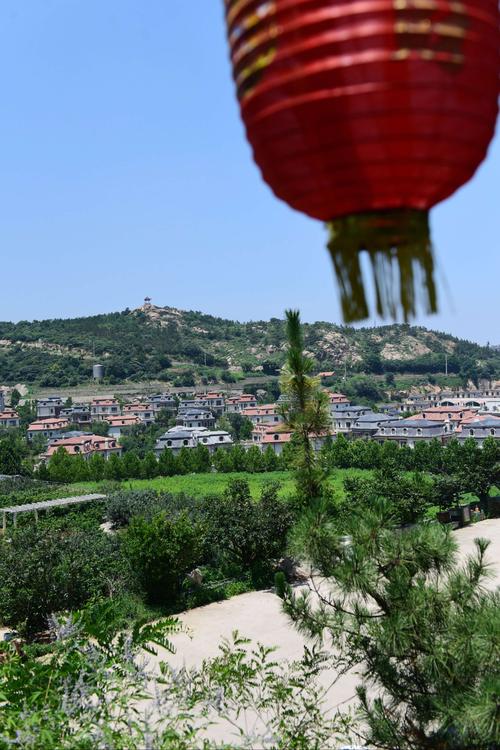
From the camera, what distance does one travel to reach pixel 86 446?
40688 mm

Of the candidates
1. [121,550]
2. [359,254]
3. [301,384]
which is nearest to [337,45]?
[359,254]

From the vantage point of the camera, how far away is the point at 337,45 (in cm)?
113

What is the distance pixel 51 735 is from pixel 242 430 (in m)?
45.5

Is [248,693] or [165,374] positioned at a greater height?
[165,374]

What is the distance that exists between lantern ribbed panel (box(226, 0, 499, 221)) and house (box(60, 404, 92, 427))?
2115 inches

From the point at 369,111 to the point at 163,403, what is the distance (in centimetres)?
5759

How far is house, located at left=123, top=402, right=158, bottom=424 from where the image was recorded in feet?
179

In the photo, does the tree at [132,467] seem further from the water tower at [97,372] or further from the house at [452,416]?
the water tower at [97,372]

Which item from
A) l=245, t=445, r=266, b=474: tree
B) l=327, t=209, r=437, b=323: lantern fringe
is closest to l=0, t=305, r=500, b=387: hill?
l=245, t=445, r=266, b=474: tree

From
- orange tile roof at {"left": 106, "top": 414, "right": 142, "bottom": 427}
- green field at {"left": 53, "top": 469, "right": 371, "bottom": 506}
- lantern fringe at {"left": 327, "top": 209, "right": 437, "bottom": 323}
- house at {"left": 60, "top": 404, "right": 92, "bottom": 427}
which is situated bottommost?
green field at {"left": 53, "top": 469, "right": 371, "bottom": 506}

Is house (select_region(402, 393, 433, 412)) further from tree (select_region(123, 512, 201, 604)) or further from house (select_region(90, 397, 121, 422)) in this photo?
tree (select_region(123, 512, 201, 604))

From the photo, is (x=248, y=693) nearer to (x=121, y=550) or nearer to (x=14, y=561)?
(x=14, y=561)

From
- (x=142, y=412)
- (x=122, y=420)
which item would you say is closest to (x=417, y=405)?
(x=142, y=412)

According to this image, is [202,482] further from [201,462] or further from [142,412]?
[142,412]
